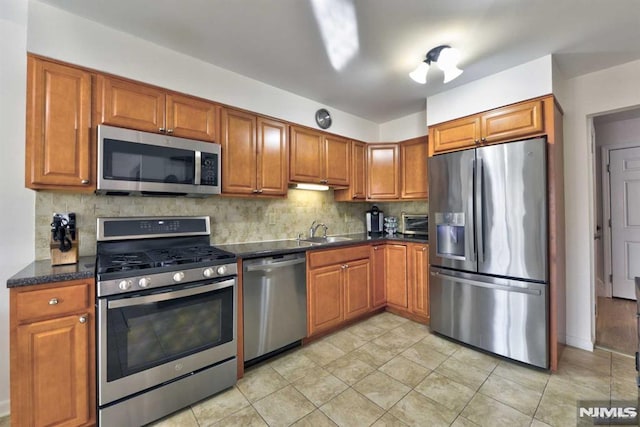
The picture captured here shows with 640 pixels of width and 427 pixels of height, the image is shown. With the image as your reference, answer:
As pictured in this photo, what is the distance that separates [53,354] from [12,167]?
4.04 feet

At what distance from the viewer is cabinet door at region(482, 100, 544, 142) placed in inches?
86.7

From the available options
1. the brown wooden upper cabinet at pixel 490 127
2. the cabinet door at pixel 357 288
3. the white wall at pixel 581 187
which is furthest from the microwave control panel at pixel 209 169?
the white wall at pixel 581 187

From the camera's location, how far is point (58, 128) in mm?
1683

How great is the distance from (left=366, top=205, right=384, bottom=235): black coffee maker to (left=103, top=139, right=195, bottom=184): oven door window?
2384mm

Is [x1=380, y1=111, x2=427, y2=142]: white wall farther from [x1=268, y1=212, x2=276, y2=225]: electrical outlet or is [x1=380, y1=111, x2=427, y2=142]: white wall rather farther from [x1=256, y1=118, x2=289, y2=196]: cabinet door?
[x1=268, y1=212, x2=276, y2=225]: electrical outlet

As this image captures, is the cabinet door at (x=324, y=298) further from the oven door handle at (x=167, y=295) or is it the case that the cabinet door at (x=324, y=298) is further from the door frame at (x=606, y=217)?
the door frame at (x=606, y=217)

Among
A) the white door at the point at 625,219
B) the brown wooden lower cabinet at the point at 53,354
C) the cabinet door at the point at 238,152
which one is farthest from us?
the white door at the point at 625,219

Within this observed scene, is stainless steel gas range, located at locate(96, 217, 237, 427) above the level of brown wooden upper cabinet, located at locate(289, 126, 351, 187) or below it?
below

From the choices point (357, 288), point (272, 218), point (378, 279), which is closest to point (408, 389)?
point (357, 288)

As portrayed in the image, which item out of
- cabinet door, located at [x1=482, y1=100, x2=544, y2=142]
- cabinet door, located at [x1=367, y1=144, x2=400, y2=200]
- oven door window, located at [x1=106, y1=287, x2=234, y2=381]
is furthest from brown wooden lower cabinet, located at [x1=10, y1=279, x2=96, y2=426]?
cabinet door, located at [x1=482, y1=100, x2=544, y2=142]

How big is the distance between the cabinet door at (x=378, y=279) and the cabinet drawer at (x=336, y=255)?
0.55ft

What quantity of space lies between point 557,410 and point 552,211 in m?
1.35

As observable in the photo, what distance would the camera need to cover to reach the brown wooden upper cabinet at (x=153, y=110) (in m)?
1.84

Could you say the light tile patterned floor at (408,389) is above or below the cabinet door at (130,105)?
below
